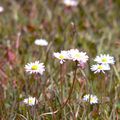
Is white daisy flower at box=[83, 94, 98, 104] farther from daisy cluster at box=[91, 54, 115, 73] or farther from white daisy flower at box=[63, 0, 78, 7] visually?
white daisy flower at box=[63, 0, 78, 7]

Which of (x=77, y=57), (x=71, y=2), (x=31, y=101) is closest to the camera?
(x=77, y=57)

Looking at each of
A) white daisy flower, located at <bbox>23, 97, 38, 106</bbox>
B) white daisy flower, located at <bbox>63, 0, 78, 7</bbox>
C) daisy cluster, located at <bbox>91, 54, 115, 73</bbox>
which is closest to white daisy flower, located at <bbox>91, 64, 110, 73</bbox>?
daisy cluster, located at <bbox>91, 54, 115, 73</bbox>

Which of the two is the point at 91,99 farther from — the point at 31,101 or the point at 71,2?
the point at 71,2

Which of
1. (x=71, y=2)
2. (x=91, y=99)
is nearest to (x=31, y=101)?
(x=91, y=99)

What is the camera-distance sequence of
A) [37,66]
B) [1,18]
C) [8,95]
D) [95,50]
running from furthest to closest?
[1,18]
[95,50]
[8,95]
[37,66]

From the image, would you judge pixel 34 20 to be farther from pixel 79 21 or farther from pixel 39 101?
pixel 39 101

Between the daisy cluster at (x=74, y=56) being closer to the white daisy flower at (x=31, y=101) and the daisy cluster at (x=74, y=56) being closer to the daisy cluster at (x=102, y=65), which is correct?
the daisy cluster at (x=102, y=65)

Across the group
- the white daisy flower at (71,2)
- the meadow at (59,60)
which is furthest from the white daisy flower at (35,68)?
the white daisy flower at (71,2)

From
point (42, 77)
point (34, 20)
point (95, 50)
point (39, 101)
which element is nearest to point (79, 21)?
point (34, 20)
